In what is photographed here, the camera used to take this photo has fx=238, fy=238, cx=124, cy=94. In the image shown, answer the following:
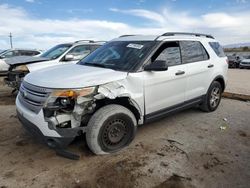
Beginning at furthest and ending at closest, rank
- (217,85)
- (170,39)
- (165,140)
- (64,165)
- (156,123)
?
1. (217,85)
2. (156,123)
3. (170,39)
4. (165,140)
5. (64,165)

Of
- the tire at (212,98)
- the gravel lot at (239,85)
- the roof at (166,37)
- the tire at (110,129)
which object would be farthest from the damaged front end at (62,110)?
the gravel lot at (239,85)

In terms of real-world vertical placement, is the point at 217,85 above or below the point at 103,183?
above

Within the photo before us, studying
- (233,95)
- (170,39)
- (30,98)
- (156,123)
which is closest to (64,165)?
(30,98)

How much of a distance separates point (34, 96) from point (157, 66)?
1.93 m

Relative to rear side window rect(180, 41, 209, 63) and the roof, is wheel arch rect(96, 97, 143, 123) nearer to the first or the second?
the roof

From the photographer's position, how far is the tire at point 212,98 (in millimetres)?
5562

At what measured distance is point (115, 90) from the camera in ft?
11.7

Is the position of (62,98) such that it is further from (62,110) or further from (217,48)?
(217,48)

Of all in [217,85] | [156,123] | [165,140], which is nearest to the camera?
[165,140]

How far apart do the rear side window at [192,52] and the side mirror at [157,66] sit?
1.01m

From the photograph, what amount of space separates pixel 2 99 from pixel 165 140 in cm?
554

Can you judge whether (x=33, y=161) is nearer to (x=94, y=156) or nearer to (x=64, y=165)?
(x=64, y=165)

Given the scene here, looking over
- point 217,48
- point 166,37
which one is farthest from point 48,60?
point 217,48

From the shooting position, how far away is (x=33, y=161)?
11.5ft
